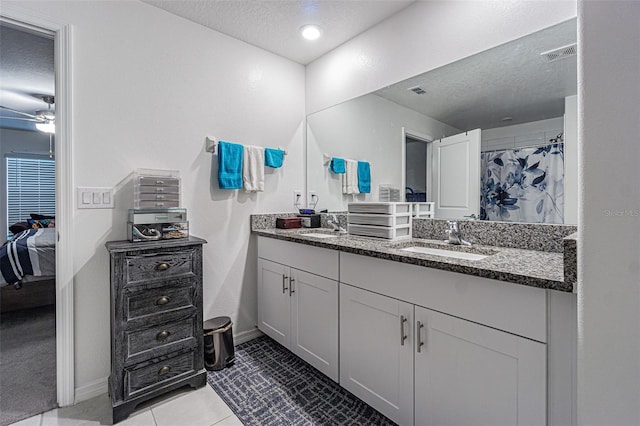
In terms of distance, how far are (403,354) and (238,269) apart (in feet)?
4.88

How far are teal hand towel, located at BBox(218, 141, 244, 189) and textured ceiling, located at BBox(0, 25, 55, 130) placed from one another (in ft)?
4.53

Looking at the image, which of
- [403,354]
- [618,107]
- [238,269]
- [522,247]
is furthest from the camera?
[238,269]

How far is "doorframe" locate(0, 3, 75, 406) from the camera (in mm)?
1652

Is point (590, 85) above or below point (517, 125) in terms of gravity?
below

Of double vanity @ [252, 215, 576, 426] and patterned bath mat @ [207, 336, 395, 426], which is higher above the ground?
double vanity @ [252, 215, 576, 426]

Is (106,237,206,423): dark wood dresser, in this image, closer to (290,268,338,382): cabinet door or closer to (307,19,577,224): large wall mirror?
(290,268,338,382): cabinet door

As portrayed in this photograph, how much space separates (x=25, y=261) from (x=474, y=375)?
13.2 feet

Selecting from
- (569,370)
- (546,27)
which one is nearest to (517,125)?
(546,27)

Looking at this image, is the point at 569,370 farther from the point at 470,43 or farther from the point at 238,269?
the point at 238,269

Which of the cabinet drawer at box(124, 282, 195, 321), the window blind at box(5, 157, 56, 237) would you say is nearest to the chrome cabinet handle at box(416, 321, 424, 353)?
the cabinet drawer at box(124, 282, 195, 321)

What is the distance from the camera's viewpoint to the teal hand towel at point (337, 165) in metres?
2.54

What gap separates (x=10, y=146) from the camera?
16.7 ft

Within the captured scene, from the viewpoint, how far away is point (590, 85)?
0.71 m

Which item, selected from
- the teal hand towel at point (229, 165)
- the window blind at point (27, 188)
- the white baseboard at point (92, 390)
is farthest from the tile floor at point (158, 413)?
the window blind at point (27, 188)
